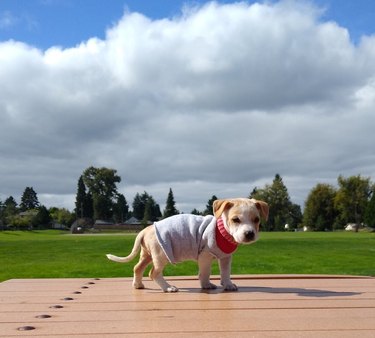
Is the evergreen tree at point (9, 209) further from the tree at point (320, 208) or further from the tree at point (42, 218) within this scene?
the tree at point (320, 208)

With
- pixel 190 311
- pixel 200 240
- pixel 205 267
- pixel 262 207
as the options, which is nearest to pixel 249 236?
pixel 262 207

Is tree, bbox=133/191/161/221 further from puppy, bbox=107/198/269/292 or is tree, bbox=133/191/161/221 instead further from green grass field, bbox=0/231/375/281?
puppy, bbox=107/198/269/292

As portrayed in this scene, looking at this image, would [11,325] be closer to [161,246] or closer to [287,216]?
[161,246]

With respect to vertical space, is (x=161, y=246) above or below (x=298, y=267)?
above

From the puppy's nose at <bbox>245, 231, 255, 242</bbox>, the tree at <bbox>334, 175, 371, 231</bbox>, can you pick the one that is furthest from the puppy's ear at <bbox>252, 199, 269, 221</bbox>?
the tree at <bbox>334, 175, 371, 231</bbox>

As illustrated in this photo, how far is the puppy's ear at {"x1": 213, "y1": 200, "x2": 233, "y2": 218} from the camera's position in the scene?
3781 mm

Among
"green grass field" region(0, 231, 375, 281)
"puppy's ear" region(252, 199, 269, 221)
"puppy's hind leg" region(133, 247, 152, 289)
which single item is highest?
"puppy's ear" region(252, 199, 269, 221)

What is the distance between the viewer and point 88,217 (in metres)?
109

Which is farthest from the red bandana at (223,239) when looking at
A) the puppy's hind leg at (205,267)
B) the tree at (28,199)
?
the tree at (28,199)

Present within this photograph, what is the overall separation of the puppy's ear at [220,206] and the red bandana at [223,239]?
72 mm

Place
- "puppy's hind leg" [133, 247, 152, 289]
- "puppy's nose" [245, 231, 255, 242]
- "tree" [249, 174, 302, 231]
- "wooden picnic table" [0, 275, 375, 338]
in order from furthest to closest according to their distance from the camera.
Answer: "tree" [249, 174, 302, 231] < "puppy's hind leg" [133, 247, 152, 289] < "puppy's nose" [245, 231, 255, 242] < "wooden picnic table" [0, 275, 375, 338]

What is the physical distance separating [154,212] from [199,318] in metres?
116

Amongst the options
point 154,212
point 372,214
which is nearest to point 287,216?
point 372,214

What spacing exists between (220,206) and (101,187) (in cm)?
10202
